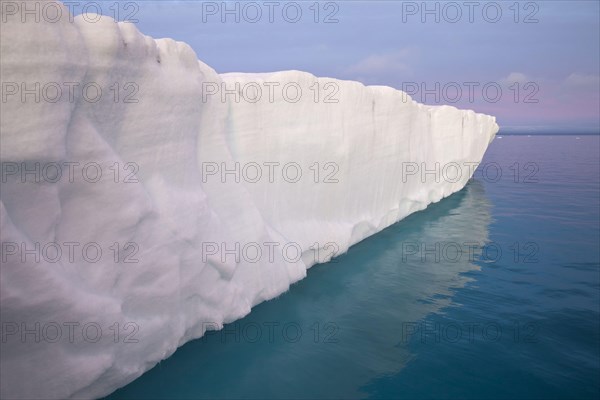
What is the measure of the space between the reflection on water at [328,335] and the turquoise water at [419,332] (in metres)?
0.02

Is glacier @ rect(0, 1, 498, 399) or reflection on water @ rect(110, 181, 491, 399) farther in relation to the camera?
reflection on water @ rect(110, 181, 491, 399)

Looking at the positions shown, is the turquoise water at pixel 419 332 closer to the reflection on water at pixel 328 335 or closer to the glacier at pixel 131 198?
the reflection on water at pixel 328 335

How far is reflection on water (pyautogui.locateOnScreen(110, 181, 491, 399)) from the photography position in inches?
173

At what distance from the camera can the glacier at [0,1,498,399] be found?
327cm

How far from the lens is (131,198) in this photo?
4039mm

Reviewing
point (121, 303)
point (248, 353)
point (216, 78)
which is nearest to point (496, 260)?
point (248, 353)

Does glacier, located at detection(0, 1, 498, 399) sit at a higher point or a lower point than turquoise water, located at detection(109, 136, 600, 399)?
higher

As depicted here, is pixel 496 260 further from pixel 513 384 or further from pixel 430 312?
pixel 513 384

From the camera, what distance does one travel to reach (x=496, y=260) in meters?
8.43

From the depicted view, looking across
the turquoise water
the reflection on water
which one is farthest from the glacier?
the turquoise water

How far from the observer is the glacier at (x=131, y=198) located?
327cm

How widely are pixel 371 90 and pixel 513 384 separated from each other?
6.19 meters

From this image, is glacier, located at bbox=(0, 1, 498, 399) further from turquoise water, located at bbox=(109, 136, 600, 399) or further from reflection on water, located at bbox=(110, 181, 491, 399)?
turquoise water, located at bbox=(109, 136, 600, 399)

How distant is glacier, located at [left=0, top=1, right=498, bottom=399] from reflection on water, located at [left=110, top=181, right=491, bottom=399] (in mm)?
270
